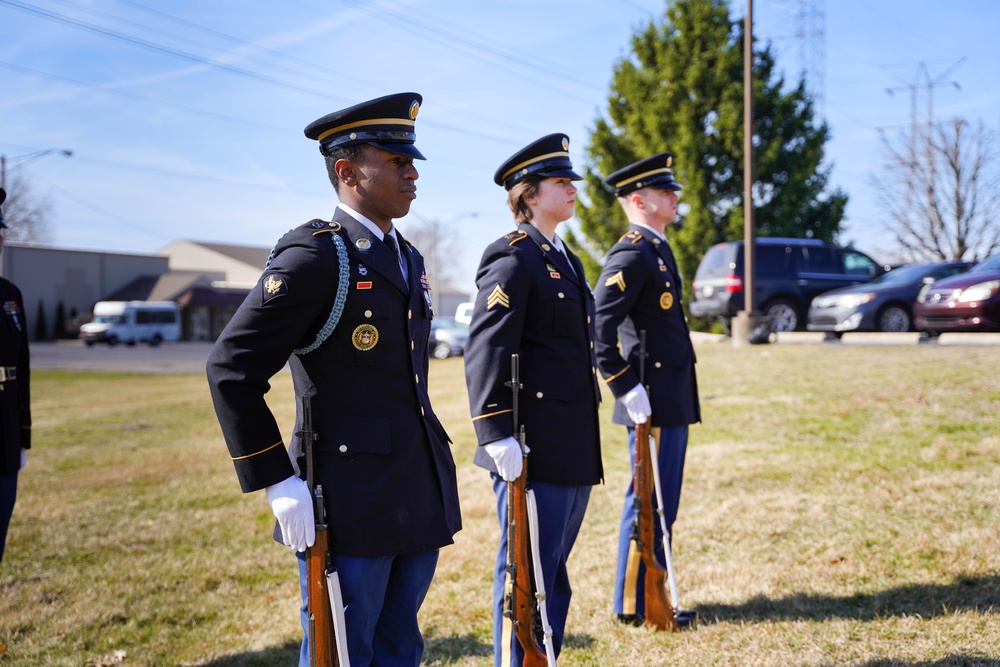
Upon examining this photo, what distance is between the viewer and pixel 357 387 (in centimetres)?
238

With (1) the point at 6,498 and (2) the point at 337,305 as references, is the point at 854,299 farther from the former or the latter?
(2) the point at 337,305

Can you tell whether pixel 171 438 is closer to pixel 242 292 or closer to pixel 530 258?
pixel 530 258

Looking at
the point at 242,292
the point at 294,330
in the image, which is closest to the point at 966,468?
the point at 294,330

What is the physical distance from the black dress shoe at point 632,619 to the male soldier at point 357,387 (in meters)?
1.84

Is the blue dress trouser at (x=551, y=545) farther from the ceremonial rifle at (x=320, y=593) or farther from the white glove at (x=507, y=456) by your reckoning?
the ceremonial rifle at (x=320, y=593)

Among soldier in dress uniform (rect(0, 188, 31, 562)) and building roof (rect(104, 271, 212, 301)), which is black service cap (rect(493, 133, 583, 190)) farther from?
building roof (rect(104, 271, 212, 301))

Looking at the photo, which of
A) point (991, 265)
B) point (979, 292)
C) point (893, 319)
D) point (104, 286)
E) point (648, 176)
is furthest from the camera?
point (104, 286)

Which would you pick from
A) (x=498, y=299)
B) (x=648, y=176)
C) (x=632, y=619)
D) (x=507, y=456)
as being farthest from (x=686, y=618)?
(x=648, y=176)

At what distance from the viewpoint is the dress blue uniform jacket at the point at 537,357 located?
3.29m

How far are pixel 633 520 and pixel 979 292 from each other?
10.0m

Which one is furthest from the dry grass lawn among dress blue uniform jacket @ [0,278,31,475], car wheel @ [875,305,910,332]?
car wheel @ [875,305,910,332]

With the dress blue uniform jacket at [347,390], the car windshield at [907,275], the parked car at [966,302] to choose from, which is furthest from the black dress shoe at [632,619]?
the car windshield at [907,275]

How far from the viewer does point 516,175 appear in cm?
366

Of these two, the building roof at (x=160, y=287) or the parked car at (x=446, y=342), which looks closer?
the parked car at (x=446, y=342)
